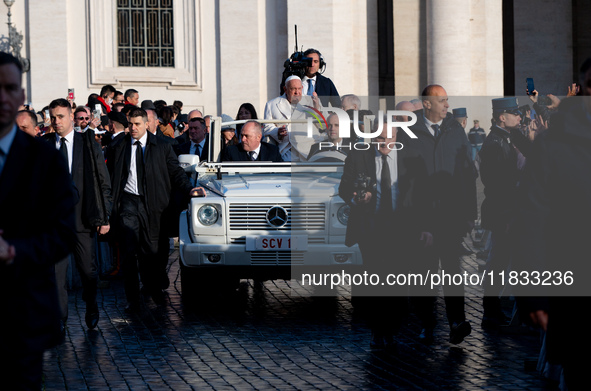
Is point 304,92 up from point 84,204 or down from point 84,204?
up

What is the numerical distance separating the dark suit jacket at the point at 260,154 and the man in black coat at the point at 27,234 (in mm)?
7727

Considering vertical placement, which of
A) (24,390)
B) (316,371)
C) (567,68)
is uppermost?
(567,68)

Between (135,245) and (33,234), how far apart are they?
22.1 ft

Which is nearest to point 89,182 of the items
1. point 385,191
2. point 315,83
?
point 385,191

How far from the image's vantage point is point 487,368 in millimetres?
7941

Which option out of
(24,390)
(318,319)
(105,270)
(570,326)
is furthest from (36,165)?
(105,270)

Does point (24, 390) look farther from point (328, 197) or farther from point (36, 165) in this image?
point (328, 197)

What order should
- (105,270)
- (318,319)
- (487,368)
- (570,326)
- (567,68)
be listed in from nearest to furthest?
1. (570,326)
2. (487,368)
3. (318,319)
4. (105,270)
5. (567,68)

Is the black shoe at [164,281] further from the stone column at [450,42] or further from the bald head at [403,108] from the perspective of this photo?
the stone column at [450,42]

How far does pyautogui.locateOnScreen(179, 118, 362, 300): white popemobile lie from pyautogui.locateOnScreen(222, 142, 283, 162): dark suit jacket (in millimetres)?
1121

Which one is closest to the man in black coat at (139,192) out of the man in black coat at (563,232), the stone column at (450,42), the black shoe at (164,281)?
the black shoe at (164,281)

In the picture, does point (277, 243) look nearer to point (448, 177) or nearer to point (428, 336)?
point (428, 336)

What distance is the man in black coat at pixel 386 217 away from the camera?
8.77 meters

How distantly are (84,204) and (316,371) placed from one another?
2857mm
